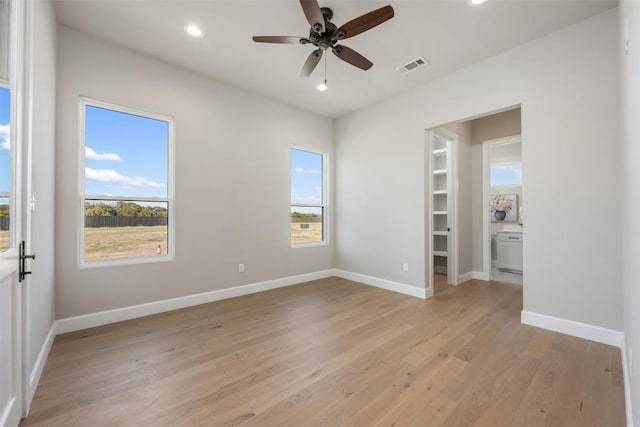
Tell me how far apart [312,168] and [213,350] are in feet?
11.4

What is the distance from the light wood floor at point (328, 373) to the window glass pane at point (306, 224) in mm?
1762

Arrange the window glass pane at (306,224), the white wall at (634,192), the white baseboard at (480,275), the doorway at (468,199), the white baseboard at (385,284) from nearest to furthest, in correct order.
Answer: the white wall at (634,192) → the white baseboard at (385,284) → the doorway at (468,199) → the window glass pane at (306,224) → the white baseboard at (480,275)

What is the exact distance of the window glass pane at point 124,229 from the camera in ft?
9.75

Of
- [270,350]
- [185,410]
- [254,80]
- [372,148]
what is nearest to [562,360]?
[270,350]

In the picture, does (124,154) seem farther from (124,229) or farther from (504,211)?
(504,211)

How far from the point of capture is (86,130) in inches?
116

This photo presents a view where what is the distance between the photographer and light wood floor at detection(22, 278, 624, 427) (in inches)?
64.8

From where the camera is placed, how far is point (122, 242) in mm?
3148

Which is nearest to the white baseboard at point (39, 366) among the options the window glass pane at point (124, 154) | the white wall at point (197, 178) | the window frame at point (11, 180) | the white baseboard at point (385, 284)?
the white wall at point (197, 178)

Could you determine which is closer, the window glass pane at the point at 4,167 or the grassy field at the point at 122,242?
the window glass pane at the point at 4,167

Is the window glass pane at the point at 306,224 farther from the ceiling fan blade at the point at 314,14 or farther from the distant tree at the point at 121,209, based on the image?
the ceiling fan blade at the point at 314,14

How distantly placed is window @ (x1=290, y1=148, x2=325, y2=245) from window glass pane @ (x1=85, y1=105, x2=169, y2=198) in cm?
204

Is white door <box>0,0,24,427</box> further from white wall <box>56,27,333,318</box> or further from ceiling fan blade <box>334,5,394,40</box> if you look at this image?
ceiling fan blade <box>334,5,394,40</box>

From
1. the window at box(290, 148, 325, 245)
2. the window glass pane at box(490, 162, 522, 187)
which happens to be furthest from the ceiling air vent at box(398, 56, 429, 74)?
the window glass pane at box(490, 162, 522, 187)
